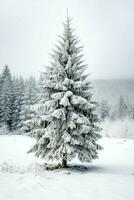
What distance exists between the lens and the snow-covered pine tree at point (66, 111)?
13.9 meters

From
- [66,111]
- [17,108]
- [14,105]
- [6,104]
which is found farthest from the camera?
[14,105]

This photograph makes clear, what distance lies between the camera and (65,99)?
546 inches

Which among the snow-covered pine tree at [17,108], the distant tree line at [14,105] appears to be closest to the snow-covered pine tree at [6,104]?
the distant tree line at [14,105]

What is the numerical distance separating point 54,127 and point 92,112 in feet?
8.61

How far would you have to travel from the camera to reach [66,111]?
14445mm

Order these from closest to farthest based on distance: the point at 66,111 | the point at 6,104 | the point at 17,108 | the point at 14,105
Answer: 1. the point at 66,111
2. the point at 6,104
3. the point at 17,108
4. the point at 14,105

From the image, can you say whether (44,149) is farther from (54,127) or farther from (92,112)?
(92,112)

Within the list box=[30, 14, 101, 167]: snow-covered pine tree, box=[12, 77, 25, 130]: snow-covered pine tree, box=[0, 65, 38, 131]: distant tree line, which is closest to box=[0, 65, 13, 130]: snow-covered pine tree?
box=[0, 65, 38, 131]: distant tree line

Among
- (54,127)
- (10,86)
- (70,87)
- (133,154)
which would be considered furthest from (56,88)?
(10,86)

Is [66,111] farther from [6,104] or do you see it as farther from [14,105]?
[14,105]

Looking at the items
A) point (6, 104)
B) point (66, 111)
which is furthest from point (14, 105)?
point (66, 111)

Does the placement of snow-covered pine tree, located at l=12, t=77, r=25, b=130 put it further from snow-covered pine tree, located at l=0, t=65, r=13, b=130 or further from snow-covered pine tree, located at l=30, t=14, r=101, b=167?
snow-covered pine tree, located at l=30, t=14, r=101, b=167

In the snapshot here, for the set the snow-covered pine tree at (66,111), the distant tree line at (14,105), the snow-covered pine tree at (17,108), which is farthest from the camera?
the snow-covered pine tree at (17,108)

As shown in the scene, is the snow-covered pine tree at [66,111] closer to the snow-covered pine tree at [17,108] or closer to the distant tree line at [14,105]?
the distant tree line at [14,105]
